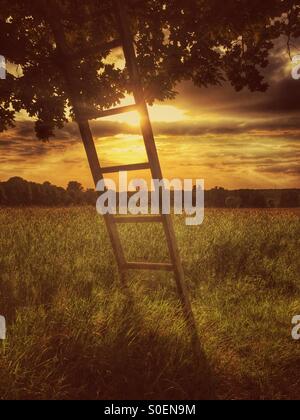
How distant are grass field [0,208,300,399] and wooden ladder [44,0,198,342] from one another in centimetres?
32

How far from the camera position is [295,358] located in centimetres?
509

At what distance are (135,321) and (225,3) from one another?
134 inches

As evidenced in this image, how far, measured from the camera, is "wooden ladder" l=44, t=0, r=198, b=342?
4859mm

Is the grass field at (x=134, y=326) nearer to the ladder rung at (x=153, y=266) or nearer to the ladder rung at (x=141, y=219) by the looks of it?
the ladder rung at (x=153, y=266)

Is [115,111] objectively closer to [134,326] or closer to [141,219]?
[141,219]

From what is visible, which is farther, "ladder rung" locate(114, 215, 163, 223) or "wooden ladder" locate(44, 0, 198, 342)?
"ladder rung" locate(114, 215, 163, 223)

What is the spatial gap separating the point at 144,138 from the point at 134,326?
73.5 inches

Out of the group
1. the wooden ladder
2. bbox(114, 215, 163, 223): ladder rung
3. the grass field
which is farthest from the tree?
the grass field

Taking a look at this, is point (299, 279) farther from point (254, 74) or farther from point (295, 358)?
point (254, 74)

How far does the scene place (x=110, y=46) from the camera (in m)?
5.04

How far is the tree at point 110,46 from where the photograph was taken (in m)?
5.12

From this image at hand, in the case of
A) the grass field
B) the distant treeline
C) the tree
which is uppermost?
the distant treeline

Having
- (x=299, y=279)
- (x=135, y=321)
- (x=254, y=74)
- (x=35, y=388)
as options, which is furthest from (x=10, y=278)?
(x=299, y=279)

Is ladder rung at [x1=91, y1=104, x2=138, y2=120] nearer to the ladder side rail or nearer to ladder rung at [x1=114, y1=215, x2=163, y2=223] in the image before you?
the ladder side rail
